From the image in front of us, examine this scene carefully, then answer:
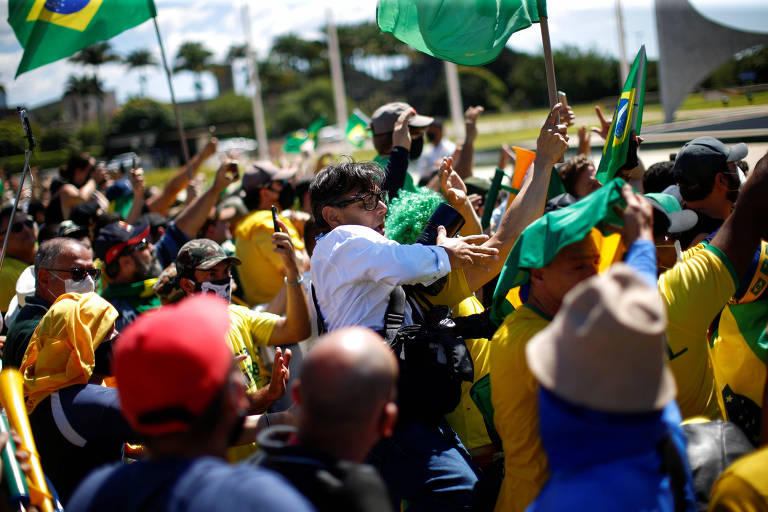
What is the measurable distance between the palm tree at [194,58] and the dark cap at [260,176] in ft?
216

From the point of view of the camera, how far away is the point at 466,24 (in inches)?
157

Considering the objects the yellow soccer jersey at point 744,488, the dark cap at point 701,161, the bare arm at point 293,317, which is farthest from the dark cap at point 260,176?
the yellow soccer jersey at point 744,488

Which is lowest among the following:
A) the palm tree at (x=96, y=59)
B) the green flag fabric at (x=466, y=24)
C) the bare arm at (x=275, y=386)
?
the bare arm at (x=275, y=386)

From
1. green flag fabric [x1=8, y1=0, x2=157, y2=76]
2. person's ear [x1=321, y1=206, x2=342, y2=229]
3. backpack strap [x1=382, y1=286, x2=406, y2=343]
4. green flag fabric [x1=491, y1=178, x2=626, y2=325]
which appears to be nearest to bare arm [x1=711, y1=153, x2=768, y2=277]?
green flag fabric [x1=491, y1=178, x2=626, y2=325]

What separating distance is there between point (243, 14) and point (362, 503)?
2815cm

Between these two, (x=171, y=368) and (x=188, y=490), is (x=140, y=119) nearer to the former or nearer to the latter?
(x=171, y=368)

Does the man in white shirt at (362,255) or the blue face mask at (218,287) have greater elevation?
the man in white shirt at (362,255)

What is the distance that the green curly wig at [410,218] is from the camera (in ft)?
11.4

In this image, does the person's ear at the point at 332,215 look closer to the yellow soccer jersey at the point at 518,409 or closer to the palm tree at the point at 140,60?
the yellow soccer jersey at the point at 518,409

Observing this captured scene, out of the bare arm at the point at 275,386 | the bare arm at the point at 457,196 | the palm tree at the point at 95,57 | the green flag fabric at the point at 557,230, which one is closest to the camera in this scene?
the green flag fabric at the point at 557,230

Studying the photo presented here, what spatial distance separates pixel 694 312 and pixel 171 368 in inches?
75.2

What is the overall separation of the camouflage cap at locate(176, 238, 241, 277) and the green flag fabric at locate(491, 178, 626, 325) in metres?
2.01

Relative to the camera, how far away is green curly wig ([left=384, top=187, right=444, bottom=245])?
3461mm

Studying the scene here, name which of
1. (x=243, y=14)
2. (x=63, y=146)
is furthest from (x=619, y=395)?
(x=63, y=146)
